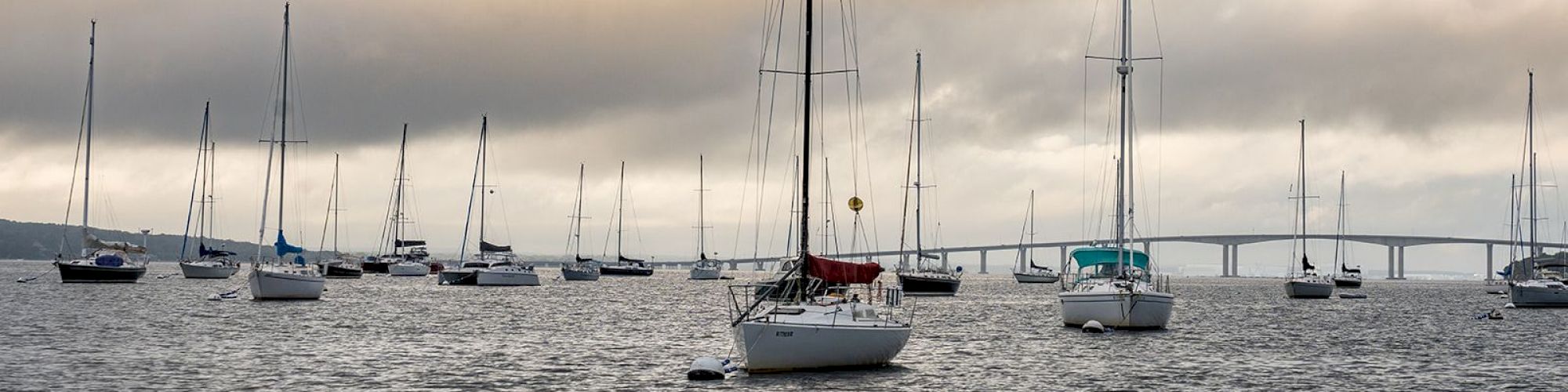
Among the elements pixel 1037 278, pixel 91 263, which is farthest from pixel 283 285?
pixel 1037 278

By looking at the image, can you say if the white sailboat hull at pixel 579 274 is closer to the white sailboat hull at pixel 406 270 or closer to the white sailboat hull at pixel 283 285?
the white sailboat hull at pixel 406 270

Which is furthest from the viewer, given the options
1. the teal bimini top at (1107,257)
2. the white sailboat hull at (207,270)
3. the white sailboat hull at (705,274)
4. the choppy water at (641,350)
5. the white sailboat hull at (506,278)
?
the white sailboat hull at (705,274)

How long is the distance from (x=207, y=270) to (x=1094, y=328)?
8724 centimetres

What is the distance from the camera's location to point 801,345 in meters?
32.7

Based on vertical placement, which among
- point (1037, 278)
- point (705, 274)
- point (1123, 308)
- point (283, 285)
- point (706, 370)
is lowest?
point (706, 370)

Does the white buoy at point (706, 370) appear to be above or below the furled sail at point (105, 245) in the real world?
below

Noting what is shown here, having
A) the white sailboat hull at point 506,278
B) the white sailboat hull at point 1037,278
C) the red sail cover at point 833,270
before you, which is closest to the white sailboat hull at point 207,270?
the white sailboat hull at point 506,278

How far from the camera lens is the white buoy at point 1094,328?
51.1 meters

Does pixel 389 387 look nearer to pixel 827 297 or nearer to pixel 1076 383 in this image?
pixel 827 297

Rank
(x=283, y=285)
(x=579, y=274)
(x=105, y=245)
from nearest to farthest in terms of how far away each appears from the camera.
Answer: (x=283, y=285) < (x=105, y=245) < (x=579, y=274)

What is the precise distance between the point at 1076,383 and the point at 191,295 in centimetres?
6117

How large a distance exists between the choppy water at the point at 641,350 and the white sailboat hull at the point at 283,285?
5.11ft

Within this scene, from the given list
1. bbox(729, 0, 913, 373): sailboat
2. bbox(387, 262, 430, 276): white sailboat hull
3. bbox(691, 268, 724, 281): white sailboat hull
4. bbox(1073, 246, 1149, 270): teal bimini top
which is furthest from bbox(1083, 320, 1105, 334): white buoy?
bbox(691, 268, 724, 281): white sailboat hull

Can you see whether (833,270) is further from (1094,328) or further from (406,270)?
(406,270)
